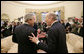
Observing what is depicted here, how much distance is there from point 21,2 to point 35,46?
451 inches

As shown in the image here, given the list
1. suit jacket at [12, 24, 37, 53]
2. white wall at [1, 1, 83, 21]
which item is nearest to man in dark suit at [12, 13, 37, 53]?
suit jacket at [12, 24, 37, 53]

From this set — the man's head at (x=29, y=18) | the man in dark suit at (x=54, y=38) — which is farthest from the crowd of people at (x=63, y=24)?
the man in dark suit at (x=54, y=38)

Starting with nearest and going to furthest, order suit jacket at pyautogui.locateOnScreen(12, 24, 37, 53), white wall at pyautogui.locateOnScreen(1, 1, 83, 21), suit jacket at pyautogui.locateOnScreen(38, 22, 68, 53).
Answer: suit jacket at pyautogui.locateOnScreen(38, 22, 68, 53), suit jacket at pyautogui.locateOnScreen(12, 24, 37, 53), white wall at pyautogui.locateOnScreen(1, 1, 83, 21)

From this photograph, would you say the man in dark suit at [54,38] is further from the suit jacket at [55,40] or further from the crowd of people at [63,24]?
the crowd of people at [63,24]

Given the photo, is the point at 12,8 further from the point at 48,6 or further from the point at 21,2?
the point at 48,6

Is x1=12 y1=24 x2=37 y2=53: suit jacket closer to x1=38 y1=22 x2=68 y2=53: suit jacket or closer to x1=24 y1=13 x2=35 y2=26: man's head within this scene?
x1=24 y1=13 x2=35 y2=26: man's head

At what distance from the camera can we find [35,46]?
2.07 m

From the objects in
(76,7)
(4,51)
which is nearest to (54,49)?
(4,51)

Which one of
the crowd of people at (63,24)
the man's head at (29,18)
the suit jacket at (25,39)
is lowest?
the crowd of people at (63,24)

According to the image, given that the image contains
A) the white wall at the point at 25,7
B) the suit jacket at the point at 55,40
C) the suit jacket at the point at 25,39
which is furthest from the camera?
the white wall at the point at 25,7

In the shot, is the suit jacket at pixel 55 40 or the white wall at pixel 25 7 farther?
the white wall at pixel 25 7

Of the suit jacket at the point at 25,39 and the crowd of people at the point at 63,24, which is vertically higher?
the suit jacket at the point at 25,39

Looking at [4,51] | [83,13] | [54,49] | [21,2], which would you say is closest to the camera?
[54,49]

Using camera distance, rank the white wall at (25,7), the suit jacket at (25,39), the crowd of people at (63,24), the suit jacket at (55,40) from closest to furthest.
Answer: the suit jacket at (55,40) → the suit jacket at (25,39) → the crowd of people at (63,24) → the white wall at (25,7)
